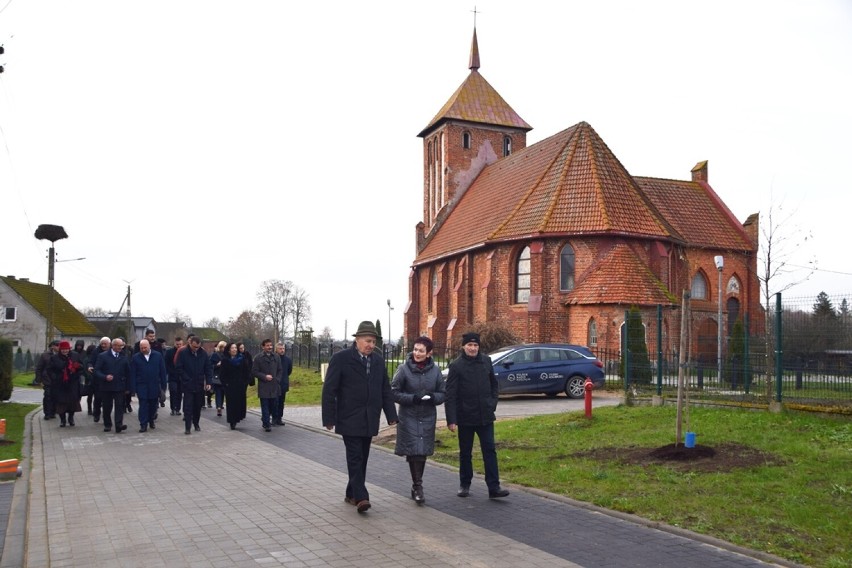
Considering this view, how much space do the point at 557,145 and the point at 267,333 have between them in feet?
189

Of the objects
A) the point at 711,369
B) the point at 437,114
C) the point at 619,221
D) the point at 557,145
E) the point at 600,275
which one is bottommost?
the point at 711,369

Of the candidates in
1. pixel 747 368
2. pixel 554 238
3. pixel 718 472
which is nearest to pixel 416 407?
pixel 718 472

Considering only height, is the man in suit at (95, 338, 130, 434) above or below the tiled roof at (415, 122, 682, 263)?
below

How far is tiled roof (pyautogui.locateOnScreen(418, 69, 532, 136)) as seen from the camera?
49.6 metres

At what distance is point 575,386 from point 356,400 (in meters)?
14.3

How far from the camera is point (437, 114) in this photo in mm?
51844

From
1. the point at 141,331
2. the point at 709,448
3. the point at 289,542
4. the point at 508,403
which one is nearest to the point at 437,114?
the point at 508,403

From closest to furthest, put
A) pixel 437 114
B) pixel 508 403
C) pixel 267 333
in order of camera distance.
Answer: pixel 508 403 < pixel 437 114 < pixel 267 333

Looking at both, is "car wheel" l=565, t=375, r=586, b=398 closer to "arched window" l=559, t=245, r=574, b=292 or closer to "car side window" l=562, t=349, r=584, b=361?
"car side window" l=562, t=349, r=584, b=361

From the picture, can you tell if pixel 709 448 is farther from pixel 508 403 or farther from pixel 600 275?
pixel 600 275

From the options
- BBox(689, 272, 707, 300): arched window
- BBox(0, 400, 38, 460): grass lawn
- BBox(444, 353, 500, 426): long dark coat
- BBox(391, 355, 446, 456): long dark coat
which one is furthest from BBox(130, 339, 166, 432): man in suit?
BBox(689, 272, 707, 300): arched window

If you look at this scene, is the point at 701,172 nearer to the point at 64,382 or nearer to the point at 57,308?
the point at 64,382

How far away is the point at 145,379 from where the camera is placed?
601 inches

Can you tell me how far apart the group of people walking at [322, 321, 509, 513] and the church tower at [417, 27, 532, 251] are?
41.2 metres
